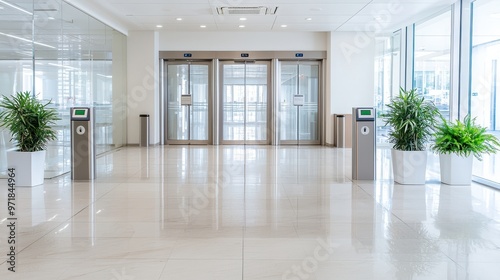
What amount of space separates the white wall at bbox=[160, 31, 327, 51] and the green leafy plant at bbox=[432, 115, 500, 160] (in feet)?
27.4

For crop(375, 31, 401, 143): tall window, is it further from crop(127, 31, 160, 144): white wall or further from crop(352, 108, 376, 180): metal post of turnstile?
crop(127, 31, 160, 144): white wall

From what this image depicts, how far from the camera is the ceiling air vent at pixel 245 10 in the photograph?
11.8m

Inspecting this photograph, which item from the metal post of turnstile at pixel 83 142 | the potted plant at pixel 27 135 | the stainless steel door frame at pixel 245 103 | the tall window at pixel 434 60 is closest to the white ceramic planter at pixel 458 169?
the tall window at pixel 434 60

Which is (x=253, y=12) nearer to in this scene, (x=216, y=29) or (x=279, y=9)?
(x=279, y=9)

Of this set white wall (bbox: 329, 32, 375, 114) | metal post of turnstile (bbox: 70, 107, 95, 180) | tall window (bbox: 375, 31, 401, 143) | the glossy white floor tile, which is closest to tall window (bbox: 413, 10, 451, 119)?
tall window (bbox: 375, 31, 401, 143)

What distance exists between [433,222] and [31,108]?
598 centimetres

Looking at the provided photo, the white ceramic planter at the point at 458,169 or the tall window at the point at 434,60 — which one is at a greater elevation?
the tall window at the point at 434,60

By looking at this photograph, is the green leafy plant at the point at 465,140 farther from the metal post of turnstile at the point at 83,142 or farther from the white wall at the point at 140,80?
the white wall at the point at 140,80

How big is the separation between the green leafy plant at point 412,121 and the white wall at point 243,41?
797 cm

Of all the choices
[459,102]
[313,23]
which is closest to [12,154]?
[459,102]

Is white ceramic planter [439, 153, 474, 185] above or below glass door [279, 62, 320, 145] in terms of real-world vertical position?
below

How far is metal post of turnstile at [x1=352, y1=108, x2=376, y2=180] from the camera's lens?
8344mm

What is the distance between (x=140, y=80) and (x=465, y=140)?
1037cm

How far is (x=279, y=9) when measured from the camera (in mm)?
11922
